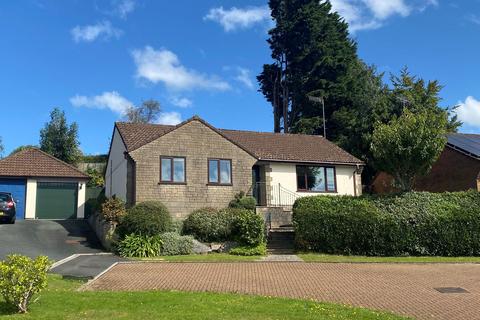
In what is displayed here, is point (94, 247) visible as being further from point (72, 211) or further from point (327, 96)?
point (327, 96)

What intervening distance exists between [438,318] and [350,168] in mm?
20468

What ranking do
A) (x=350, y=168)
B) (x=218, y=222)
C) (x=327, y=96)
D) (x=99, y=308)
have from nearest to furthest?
1. (x=99, y=308)
2. (x=218, y=222)
3. (x=350, y=168)
4. (x=327, y=96)

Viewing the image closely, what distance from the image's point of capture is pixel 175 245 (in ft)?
65.3

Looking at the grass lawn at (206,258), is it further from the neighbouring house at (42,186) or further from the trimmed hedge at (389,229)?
the neighbouring house at (42,186)

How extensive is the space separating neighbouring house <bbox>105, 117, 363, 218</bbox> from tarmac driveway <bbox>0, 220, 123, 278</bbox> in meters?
2.86

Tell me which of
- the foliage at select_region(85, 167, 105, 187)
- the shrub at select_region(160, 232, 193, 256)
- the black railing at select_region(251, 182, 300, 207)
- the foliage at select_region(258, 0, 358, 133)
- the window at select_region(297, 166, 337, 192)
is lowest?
the shrub at select_region(160, 232, 193, 256)

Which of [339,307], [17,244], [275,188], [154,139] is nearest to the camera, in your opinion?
[339,307]

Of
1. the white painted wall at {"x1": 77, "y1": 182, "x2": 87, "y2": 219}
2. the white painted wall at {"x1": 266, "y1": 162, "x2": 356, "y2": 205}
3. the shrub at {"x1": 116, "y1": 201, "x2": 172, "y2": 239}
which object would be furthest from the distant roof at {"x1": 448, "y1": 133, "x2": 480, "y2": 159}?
the white painted wall at {"x1": 77, "y1": 182, "x2": 87, "y2": 219}

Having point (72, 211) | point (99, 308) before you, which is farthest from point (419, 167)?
point (72, 211)

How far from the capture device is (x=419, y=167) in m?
21.6

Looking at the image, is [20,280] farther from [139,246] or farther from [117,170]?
[117,170]

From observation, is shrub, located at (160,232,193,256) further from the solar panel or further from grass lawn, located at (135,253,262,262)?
the solar panel

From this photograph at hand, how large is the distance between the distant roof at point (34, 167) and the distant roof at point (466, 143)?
76.0 feet

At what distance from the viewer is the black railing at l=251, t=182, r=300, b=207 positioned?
2673cm
